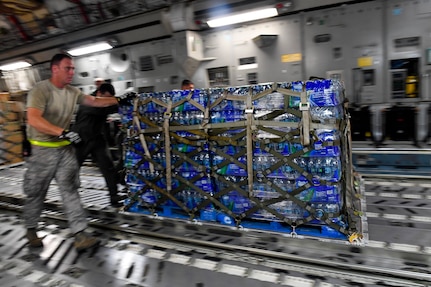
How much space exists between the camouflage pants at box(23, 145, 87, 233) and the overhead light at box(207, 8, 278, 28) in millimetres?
5172

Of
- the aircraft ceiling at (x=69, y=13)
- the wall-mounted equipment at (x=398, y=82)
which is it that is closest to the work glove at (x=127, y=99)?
the aircraft ceiling at (x=69, y=13)

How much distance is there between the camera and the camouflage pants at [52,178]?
354 centimetres

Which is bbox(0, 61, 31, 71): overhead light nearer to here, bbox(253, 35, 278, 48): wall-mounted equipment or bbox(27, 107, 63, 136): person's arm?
bbox(253, 35, 278, 48): wall-mounted equipment

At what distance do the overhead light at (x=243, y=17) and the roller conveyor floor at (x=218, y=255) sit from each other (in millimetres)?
4686

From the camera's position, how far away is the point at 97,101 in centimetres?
402

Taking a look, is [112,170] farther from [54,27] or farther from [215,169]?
[54,27]

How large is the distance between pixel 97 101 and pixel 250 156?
2.07 metres

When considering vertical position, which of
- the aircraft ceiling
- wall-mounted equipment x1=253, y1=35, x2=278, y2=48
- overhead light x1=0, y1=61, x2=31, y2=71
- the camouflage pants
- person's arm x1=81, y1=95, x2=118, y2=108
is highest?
the aircraft ceiling

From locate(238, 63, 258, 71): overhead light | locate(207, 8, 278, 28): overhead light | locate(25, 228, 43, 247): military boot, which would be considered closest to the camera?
locate(25, 228, 43, 247): military boot

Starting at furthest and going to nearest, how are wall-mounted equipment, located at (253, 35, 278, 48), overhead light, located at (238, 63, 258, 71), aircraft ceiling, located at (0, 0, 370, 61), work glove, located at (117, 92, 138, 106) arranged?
overhead light, located at (238, 63, 258, 71), wall-mounted equipment, located at (253, 35, 278, 48), aircraft ceiling, located at (0, 0, 370, 61), work glove, located at (117, 92, 138, 106)

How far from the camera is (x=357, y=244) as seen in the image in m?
3.10

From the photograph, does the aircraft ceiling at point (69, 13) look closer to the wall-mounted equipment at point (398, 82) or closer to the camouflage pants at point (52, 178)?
the wall-mounted equipment at point (398, 82)

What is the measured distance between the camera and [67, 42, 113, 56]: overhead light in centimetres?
965

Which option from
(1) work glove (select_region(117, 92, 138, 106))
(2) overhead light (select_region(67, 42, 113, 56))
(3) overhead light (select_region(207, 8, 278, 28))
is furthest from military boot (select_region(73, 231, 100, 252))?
(2) overhead light (select_region(67, 42, 113, 56))
